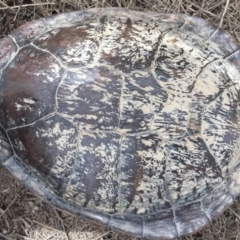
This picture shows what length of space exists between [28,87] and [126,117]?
473 mm

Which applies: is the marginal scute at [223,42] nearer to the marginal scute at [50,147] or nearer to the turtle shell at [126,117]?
the turtle shell at [126,117]

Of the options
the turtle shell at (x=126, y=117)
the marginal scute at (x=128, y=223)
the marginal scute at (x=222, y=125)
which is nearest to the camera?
the turtle shell at (x=126, y=117)

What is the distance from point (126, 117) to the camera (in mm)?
2104

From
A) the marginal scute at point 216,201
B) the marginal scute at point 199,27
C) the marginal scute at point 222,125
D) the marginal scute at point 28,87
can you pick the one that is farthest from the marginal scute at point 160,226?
the marginal scute at point 199,27

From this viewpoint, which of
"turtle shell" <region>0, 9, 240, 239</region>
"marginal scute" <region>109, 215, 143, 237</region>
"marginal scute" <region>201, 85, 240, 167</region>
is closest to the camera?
"turtle shell" <region>0, 9, 240, 239</region>

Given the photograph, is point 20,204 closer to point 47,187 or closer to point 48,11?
point 47,187

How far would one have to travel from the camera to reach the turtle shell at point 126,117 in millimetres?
2125

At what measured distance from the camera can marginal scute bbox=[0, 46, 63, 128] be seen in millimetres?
→ 2162

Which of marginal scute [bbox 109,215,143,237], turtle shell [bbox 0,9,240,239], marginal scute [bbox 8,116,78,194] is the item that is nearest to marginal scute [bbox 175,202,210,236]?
turtle shell [bbox 0,9,240,239]

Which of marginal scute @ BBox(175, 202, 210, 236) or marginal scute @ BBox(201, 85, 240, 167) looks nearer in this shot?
marginal scute @ BBox(201, 85, 240, 167)

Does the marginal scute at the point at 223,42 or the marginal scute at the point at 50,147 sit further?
the marginal scute at the point at 223,42

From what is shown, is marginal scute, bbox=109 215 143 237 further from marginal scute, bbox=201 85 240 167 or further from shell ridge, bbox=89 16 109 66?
shell ridge, bbox=89 16 109 66

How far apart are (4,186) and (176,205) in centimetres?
111

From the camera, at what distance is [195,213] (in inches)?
96.0
